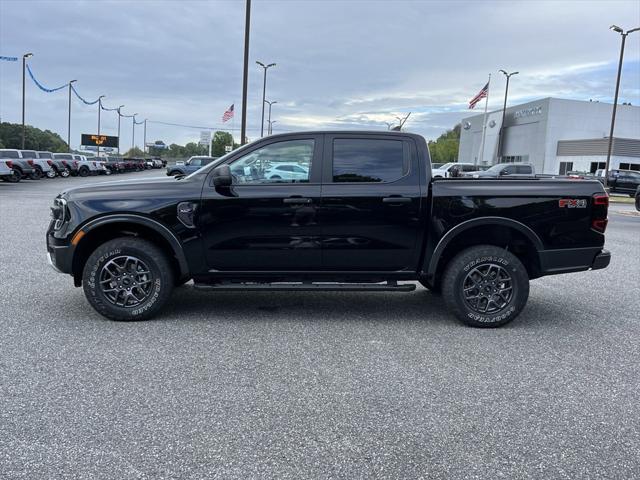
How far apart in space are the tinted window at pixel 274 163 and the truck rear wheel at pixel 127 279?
1.12 m

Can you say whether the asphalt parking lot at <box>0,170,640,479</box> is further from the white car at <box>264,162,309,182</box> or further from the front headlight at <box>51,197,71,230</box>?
the white car at <box>264,162,309,182</box>

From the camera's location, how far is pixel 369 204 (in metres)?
5.43

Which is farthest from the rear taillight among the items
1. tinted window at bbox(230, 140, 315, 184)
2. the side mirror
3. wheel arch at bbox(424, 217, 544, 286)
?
the side mirror

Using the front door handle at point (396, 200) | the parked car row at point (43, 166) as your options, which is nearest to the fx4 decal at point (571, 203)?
the front door handle at point (396, 200)

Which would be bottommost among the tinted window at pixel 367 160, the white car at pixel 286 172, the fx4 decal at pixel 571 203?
the fx4 decal at pixel 571 203

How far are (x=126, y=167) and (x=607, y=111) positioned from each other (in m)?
54.9

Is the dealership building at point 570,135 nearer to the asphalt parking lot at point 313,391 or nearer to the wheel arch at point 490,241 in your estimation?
the wheel arch at point 490,241

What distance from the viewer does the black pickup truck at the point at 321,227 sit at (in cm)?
539

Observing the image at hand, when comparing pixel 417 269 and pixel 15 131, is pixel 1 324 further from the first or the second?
pixel 15 131

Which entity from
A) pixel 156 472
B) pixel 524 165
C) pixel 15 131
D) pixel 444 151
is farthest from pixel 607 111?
pixel 15 131

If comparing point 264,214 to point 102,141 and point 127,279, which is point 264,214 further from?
point 102,141

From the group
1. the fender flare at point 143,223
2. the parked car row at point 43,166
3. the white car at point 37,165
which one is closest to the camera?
the fender flare at point 143,223

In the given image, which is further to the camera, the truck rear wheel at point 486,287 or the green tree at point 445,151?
the green tree at point 445,151

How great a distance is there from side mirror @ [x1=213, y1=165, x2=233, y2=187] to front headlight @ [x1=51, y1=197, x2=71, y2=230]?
1.48 meters
